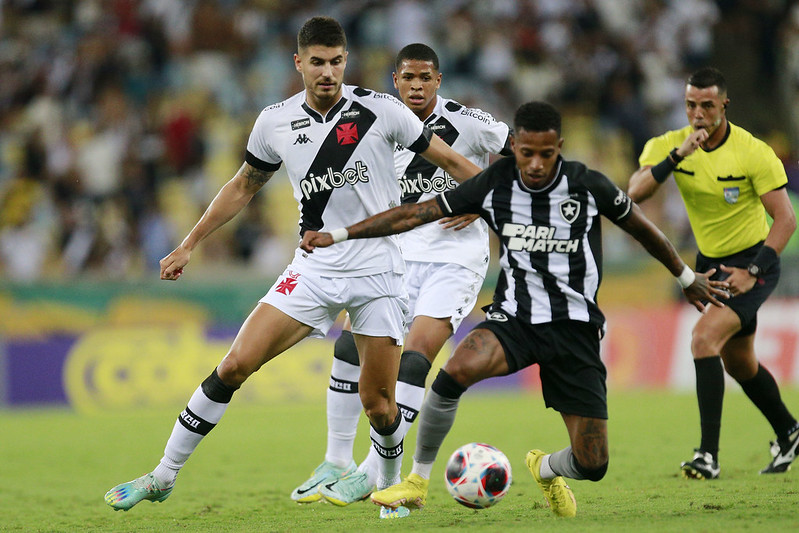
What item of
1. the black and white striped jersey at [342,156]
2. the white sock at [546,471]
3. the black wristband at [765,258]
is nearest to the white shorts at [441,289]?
the black and white striped jersey at [342,156]

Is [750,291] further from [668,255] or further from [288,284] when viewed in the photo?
[288,284]

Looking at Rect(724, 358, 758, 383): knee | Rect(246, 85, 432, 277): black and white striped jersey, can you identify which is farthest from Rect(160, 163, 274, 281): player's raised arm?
Rect(724, 358, 758, 383): knee

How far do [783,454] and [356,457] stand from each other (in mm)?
3590

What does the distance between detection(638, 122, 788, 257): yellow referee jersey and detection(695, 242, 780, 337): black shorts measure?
5 cm

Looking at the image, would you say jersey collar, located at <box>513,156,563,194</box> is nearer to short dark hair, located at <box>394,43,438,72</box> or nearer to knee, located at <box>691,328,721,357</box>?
short dark hair, located at <box>394,43,438,72</box>

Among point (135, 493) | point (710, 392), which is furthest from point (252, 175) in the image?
point (710, 392)

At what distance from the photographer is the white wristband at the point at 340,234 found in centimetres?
590

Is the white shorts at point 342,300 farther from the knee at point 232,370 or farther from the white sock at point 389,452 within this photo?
the white sock at point 389,452

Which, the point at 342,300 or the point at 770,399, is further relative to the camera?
the point at 770,399

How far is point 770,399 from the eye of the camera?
802 centimetres

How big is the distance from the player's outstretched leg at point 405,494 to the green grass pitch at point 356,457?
0.11m

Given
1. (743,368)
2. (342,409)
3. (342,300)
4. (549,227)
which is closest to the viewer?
(549,227)

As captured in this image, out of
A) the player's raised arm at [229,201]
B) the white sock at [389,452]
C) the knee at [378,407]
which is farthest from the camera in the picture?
the white sock at [389,452]

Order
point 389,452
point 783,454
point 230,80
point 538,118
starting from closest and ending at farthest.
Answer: point 538,118, point 389,452, point 783,454, point 230,80
